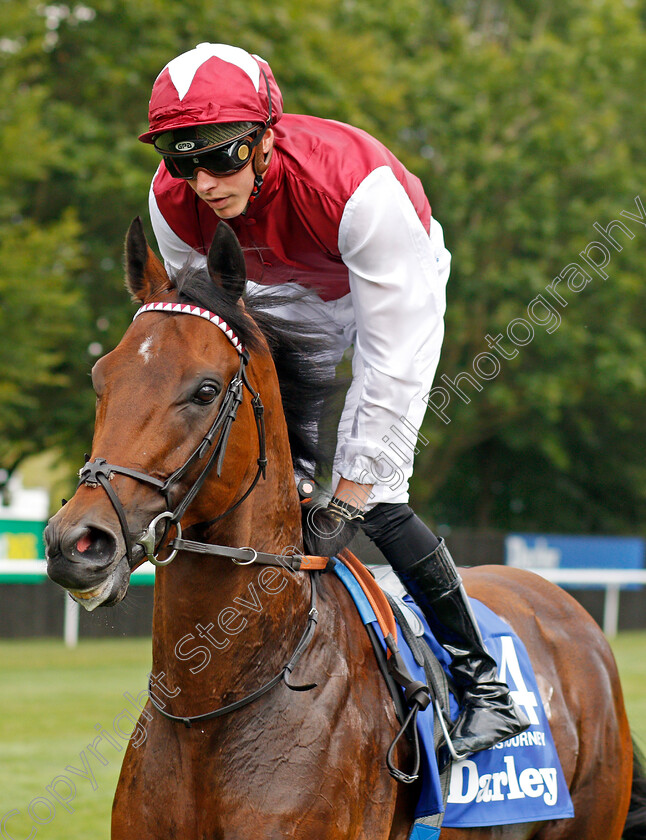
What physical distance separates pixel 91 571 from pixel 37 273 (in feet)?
43.3

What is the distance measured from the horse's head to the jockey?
0.26 meters

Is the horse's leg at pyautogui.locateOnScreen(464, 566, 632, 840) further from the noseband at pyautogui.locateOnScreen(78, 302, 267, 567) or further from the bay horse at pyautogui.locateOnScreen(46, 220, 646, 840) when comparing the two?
the noseband at pyautogui.locateOnScreen(78, 302, 267, 567)

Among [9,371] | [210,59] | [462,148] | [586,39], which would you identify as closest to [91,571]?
[210,59]

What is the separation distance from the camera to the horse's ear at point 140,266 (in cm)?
282

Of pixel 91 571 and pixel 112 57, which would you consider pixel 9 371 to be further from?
pixel 91 571

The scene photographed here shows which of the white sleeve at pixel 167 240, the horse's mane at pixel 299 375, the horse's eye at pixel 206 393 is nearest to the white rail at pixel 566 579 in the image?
the white sleeve at pixel 167 240

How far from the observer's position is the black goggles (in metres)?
2.81

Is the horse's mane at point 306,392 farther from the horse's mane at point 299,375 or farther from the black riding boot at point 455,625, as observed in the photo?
the black riding boot at point 455,625

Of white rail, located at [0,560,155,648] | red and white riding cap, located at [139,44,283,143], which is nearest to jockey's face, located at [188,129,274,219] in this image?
red and white riding cap, located at [139,44,283,143]

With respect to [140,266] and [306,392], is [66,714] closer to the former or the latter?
[306,392]

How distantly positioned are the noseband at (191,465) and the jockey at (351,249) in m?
0.26

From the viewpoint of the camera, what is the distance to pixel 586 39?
21.4 meters

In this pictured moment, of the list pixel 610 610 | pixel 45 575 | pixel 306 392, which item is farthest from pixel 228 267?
pixel 610 610

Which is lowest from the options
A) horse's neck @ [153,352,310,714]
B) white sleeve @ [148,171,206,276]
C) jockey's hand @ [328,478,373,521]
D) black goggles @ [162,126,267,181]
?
horse's neck @ [153,352,310,714]
